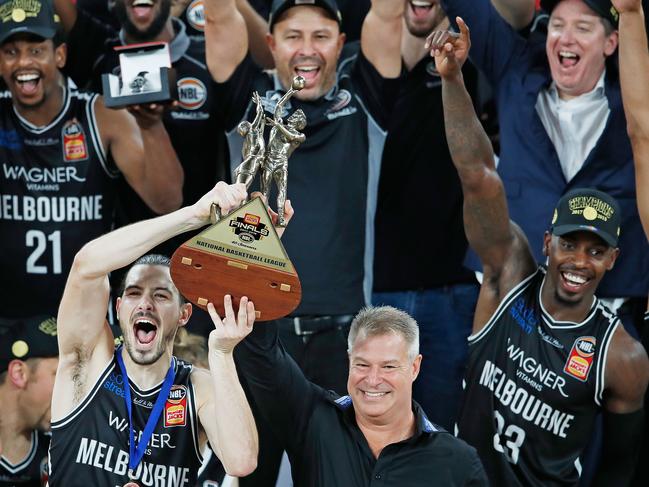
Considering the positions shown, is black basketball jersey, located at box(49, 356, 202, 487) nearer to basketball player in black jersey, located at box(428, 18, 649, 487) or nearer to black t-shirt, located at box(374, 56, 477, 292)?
basketball player in black jersey, located at box(428, 18, 649, 487)

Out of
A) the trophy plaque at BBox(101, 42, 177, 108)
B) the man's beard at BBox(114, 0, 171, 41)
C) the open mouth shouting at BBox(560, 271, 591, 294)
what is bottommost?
the open mouth shouting at BBox(560, 271, 591, 294)

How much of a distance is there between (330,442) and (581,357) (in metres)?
1.37

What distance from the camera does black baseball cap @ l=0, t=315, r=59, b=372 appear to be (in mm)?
6066

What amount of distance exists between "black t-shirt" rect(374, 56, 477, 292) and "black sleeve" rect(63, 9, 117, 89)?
147 cm

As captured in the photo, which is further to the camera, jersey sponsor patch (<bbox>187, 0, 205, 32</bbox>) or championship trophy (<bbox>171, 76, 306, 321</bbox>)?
jersey sponsor patch (<bbox>187, 0, 205, 32</bbox>)

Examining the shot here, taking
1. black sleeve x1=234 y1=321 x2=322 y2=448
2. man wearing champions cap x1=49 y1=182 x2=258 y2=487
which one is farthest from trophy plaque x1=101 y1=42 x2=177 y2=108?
black sleeve x1=234 y1=321 x2=322 y2=448

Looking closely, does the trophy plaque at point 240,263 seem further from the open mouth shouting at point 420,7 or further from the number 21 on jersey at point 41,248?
the open mouth shouting at point 420,7

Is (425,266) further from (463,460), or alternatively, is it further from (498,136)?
(463,460)

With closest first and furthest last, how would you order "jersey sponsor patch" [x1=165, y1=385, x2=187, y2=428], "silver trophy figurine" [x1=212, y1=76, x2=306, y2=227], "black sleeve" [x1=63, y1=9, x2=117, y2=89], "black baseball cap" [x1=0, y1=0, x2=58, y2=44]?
"silver trophy figurine" [x1=212, y1=76, x2=306, y2=227]
"jersey sponsor patch" [x1=165, y1=385, x2=187, y2=428]
"black baseball cap" [x1=0, y1=0, x2=58, y2=44]
"black sleeve" [x1=63, y1=9, x2=117, y2=89]

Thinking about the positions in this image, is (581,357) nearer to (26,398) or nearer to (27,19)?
(26,398)

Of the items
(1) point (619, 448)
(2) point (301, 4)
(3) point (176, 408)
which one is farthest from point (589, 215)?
(3) point (176, 408)

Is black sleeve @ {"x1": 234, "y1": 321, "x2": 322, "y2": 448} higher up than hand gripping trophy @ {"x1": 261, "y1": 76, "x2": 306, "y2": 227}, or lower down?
lower down

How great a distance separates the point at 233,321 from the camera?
432 centimetres

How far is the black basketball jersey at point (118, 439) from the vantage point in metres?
4.96
